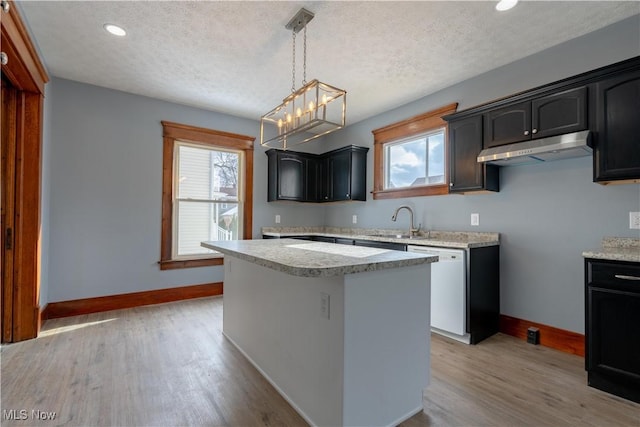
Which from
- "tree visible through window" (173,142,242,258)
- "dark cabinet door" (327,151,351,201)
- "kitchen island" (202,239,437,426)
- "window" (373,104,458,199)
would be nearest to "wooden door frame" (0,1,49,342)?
"tree visible through window" (173,142,242,258)

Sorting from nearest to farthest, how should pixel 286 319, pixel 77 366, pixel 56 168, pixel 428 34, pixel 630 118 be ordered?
pixel 286 319 → pixel 630 118 → pixel 77 366 → pixel 428 34 → pixel 56 168

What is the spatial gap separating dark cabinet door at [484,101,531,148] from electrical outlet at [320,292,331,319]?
2.24 meters

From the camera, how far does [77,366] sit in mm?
2285

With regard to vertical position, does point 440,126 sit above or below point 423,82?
below

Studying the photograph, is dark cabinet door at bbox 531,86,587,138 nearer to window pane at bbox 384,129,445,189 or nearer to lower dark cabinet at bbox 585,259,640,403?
lower dark cabinet at bbox 585,259,640,403

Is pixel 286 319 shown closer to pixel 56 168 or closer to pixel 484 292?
pixel 484 292

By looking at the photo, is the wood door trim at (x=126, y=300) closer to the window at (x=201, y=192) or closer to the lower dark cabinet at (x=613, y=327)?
the window at (x=201, y=192)

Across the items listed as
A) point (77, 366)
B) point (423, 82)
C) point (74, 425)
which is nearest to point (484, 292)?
point (423, 82)

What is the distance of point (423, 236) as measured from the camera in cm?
375

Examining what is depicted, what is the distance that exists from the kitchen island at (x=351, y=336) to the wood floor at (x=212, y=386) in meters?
0.17

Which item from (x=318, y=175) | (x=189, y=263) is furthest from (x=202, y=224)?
(x=318, y=175)

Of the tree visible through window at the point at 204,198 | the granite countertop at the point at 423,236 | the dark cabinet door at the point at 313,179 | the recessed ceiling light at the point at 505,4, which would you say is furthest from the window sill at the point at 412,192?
the tree visible through window at the point at 204,198

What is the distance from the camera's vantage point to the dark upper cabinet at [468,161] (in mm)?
2967

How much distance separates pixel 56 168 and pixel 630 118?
204 inches
